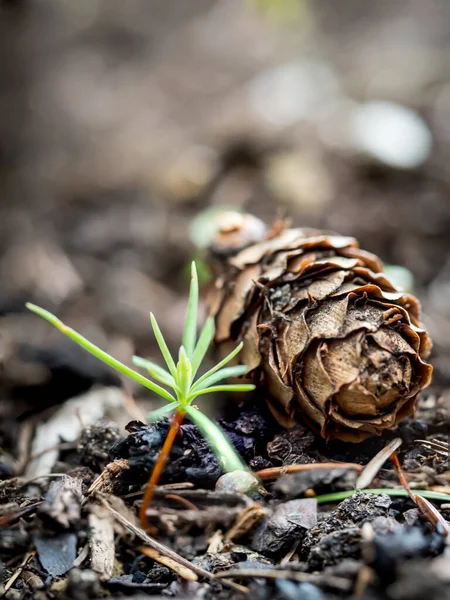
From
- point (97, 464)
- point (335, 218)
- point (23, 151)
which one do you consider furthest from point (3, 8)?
point (97, 464)

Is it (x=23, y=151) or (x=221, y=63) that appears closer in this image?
(x=23, y=151)

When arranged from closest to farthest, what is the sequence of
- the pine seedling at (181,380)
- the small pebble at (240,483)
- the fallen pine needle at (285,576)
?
the fallen pine needle at (285,576), the pine seedling at (181,380), the small pebble at (240,483)

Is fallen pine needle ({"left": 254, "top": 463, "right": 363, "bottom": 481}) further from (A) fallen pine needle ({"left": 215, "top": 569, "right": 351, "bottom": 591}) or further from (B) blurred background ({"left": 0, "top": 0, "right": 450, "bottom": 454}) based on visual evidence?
(B) blurred background ({"left": 0, "top": 0, "right": 450, "bottom": 454})

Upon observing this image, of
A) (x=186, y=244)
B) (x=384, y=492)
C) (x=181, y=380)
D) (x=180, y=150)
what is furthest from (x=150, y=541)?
(x=180, y=150)

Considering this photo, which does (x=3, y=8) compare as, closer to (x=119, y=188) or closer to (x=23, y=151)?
(x=23, y=151)

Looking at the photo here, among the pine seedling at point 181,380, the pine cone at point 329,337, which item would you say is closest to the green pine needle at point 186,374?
the pine seedling at point 181,380

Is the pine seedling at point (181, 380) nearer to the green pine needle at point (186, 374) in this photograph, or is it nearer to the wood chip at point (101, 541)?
the green pine needle at point (186, 374)
